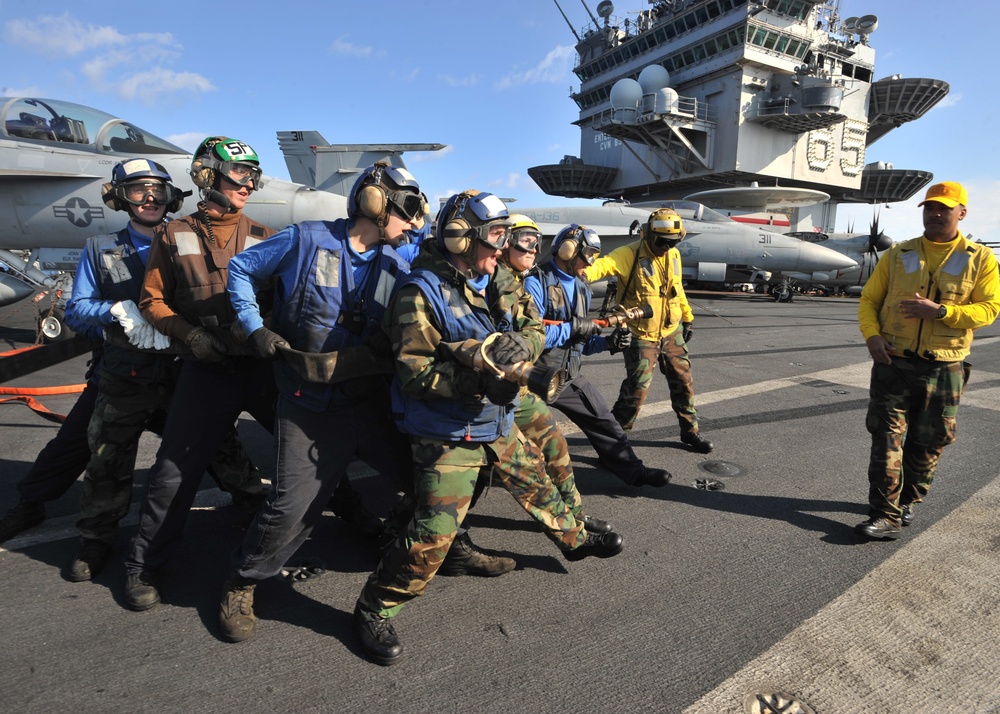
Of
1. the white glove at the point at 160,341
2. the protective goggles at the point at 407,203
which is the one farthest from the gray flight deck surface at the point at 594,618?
the protective goggles at the point at 407,203

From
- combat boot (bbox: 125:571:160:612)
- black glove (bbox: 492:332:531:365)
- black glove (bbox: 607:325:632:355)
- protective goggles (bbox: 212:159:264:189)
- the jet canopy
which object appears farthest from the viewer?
the jet canopy

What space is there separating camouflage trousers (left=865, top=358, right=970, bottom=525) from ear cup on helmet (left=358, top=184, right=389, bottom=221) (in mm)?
3259

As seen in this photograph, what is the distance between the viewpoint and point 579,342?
3.97 m

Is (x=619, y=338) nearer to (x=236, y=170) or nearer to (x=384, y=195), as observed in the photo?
(x=384, y=195)

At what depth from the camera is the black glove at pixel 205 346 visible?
2680 millimetres

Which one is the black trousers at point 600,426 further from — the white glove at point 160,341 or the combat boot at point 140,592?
the combat boot at point 140,592

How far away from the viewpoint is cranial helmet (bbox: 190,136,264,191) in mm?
2879

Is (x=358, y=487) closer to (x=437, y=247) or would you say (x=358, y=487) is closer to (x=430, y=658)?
(x=430, y=658)

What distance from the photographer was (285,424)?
2521 mm

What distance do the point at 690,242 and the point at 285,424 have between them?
19.7 metres

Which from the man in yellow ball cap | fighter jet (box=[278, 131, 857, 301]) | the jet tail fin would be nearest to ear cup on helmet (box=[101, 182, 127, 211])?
the man in yellow ball cap

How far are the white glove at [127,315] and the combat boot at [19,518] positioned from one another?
1.41 meters

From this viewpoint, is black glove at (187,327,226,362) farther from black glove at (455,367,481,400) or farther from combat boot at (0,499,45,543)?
combat boot at (0,499,45,543)

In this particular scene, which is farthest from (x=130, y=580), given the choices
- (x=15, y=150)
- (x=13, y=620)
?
(x=15, y=150)
